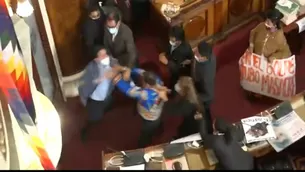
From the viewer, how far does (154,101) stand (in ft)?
16.4

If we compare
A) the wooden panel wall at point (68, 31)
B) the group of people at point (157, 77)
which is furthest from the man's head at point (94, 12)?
the wooden panel wall at point (68, 31)

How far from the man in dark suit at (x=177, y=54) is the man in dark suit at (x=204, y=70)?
22 centimetres

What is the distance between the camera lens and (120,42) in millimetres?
5383

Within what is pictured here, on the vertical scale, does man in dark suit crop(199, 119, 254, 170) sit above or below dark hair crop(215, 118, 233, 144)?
below

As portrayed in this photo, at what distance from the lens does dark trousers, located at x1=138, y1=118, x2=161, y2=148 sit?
5285 mm

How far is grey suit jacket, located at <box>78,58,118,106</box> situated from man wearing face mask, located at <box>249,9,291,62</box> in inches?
50.0

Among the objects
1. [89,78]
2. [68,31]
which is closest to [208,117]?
[89,78]

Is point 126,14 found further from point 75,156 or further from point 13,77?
point 13,77

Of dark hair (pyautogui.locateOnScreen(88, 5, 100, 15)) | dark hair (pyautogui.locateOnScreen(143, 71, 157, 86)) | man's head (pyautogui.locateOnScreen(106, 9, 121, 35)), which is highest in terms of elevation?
dark hair (pyautogui.locateOnScreen(88, 5, 100, 15))

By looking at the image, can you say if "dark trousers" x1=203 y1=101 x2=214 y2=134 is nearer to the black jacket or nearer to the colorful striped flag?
the black jacket

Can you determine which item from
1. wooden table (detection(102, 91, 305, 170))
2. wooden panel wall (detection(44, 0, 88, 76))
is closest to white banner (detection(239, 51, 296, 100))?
wooden table (detection(102, 91, 305, 170))

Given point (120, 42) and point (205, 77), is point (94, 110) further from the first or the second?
point (205, 77)

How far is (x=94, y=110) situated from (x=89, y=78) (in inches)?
15.6

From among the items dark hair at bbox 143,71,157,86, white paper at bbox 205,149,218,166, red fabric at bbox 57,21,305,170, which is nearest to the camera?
white paper at bbox 205,149,218,166
